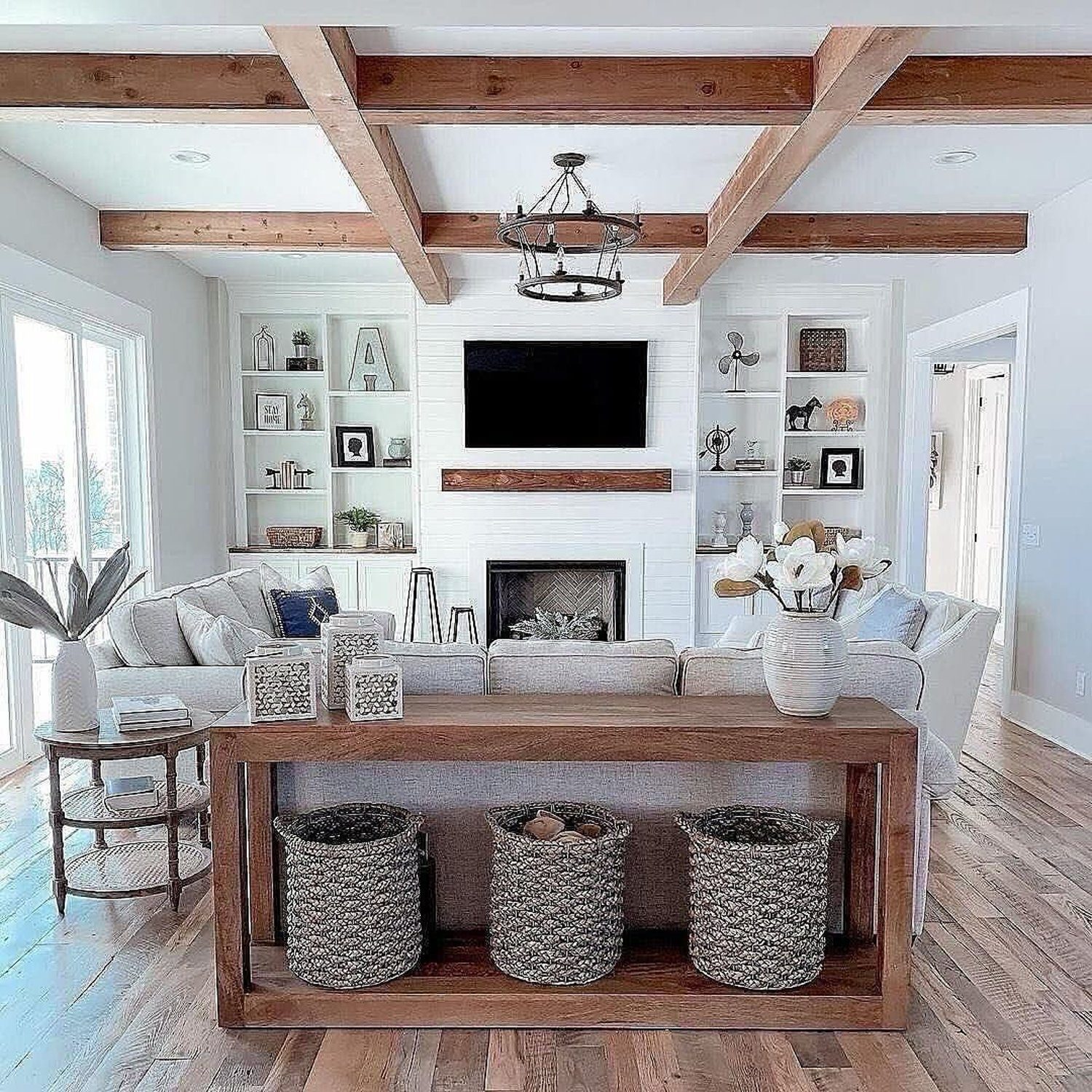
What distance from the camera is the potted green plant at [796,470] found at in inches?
303

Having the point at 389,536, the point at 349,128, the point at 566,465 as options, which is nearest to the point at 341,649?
the point at 349,128

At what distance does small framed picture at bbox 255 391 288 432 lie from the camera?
766cm

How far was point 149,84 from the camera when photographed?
3396 millimetres

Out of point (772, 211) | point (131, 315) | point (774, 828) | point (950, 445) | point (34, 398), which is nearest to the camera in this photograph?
point (774, 828)

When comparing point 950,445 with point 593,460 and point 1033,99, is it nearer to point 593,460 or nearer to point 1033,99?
point 593,460

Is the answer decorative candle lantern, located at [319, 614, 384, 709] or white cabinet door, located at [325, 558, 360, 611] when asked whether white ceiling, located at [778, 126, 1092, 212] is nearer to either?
decorative candle lantern, located at [319, 614, 384, 709]

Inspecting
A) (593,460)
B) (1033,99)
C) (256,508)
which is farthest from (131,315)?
(1033,99)

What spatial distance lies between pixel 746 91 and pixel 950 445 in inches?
264

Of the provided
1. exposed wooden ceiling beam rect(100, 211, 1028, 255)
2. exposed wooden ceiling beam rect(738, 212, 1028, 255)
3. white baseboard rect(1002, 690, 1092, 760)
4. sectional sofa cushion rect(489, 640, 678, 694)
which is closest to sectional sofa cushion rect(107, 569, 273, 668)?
sectional sofa cushion rect(489, 640, 678, 694)

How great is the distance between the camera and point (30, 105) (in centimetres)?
340

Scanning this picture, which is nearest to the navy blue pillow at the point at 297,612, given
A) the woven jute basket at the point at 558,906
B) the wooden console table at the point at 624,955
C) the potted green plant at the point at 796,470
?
the wooden console table at the point at 624,955

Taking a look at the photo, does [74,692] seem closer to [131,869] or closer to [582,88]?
[131,869]

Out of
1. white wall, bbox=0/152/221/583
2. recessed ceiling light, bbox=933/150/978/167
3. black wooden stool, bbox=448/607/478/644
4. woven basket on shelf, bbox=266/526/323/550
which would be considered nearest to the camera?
recessed ceiling light, bbox=933/150/978/167

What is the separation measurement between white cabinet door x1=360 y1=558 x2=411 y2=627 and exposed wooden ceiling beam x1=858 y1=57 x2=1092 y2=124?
16.1ft
